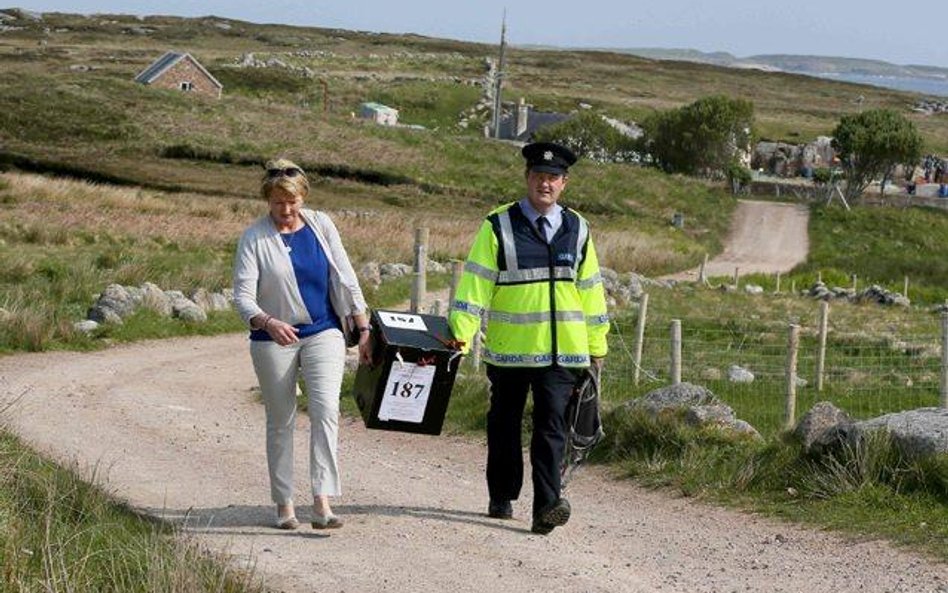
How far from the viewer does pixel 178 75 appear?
323 ft

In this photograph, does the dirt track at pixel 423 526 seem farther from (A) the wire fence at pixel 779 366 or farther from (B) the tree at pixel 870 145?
(B) the tree at pixel 870 145

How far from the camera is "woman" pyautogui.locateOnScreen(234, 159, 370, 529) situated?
9172 mm

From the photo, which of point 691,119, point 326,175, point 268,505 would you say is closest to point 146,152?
point 326,175

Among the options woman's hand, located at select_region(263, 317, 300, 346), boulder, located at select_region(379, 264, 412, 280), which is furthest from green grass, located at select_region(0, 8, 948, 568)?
woman's hand, located at select_region(263, 317, 300, 346)

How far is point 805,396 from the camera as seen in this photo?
1925cm

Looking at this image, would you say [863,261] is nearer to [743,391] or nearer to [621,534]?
[743,391]

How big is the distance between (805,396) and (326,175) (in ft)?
165

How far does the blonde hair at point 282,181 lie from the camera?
910 cm

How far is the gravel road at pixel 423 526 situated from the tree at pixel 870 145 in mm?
76196

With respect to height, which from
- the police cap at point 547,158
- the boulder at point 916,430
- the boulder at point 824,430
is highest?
the police cap at point 547,158

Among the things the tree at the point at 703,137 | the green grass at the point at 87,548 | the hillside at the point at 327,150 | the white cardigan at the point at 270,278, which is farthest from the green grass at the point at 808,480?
the tree at the point at 703,137

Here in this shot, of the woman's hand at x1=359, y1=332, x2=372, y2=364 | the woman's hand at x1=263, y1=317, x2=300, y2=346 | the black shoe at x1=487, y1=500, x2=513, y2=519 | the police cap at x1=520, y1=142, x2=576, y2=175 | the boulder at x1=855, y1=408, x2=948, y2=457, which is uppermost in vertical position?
the police cap at x1=520, y1=142, x2=576, y2=175

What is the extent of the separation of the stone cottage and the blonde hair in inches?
3493

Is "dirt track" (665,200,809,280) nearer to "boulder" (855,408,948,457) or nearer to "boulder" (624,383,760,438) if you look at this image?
"boulder" (624,383,760,438)
